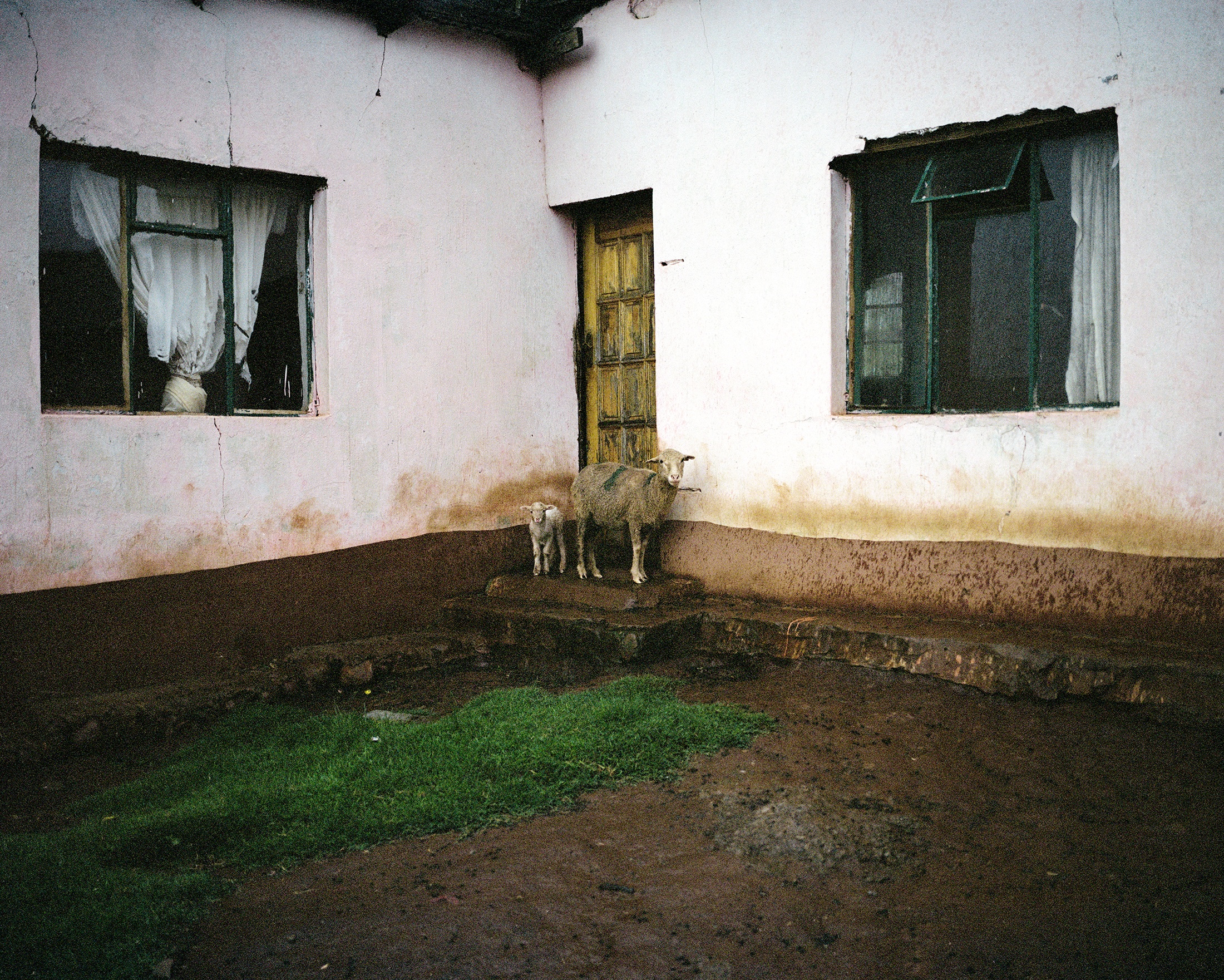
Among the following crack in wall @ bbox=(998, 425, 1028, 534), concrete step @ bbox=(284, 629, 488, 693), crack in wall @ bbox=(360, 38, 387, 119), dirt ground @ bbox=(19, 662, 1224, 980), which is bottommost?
dirt ground @ bbox=(19, 662, 1224, 980)

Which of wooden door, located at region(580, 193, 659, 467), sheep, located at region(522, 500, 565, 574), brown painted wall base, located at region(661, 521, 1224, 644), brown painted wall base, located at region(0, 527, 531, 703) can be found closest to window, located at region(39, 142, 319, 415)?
brown painted wall base, located at region(0, 527, 531, 703)

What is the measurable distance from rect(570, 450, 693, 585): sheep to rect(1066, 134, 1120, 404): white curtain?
8.40ft

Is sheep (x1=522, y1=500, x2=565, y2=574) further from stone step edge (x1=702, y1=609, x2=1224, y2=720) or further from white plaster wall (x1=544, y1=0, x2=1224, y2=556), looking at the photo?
stone step edge (x1=702, y1=609, x2=1224, y2=720)

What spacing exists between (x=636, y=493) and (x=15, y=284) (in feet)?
13.5

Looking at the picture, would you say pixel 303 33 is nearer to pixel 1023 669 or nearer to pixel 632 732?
pixel 632 732

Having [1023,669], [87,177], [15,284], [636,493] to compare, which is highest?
[87,177]

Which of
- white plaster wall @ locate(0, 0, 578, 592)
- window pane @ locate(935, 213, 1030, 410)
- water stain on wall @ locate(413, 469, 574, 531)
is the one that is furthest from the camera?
water stain on wall @ locate(413, 469, 574, 531)

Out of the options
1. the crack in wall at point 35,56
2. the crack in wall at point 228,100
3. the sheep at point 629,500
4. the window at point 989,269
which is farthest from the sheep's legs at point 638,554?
the crack in wall at point 35,56

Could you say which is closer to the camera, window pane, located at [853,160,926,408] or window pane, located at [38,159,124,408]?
window pane, located at [38,159,124,408]

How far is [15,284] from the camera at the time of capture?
5301 mm

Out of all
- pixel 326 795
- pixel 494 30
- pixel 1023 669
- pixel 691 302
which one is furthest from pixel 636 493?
pixel 494 30

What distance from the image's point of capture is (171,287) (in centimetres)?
612

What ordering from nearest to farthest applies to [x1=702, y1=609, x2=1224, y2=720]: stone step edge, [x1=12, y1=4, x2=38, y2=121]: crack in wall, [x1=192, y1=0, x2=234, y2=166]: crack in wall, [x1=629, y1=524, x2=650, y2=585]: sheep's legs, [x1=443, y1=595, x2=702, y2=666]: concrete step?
[x1=702, y1=609, x2=1224, y2=720]: stone step edge, [x1=12, y1=4, x2=38, y2=121]: crack in wall, [x1=192, y1=0, x2=234, y2=166]: crack in wall, [x1=443, y1=595, x2=702, y2=666]: concrete step, [x1=629, y1=524, x2=650, y2=585]: sheep's legs

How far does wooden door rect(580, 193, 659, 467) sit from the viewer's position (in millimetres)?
7766
